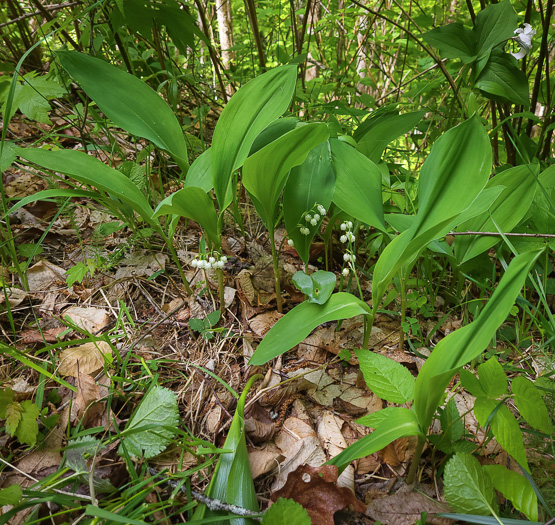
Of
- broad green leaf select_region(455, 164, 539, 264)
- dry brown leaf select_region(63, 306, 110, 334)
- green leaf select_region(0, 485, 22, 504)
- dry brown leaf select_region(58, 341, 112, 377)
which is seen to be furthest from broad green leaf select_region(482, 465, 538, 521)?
dry brown leaf select_region(63, 306, 110, 334)

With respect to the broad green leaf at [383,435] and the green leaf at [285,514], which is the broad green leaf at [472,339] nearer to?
the broad green leaf at [383,435]

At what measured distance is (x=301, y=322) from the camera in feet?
3.13

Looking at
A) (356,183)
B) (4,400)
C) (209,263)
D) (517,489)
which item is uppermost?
(356,183)

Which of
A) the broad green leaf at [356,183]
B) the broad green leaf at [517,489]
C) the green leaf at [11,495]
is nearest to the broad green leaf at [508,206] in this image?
the broad green leaf at [356,183]

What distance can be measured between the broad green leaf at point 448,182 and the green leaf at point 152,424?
2.14 feet

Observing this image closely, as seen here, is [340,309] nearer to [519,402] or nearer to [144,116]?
[519,402]

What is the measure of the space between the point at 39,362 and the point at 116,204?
56 centimetres

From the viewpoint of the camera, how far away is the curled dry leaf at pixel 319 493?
31.9 inches

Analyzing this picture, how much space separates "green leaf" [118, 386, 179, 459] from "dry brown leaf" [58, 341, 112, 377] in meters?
0.26

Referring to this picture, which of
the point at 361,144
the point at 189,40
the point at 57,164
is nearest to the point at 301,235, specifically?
the point at 361,144

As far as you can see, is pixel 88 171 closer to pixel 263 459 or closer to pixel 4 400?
pixel 4 400

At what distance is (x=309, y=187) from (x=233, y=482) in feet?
2.80

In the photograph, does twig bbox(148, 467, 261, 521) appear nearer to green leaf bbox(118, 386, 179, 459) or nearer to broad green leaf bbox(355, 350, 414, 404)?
green leaf bbox(118, 386, 179, 459)

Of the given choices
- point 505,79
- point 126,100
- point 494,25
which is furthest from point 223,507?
point 494,25
